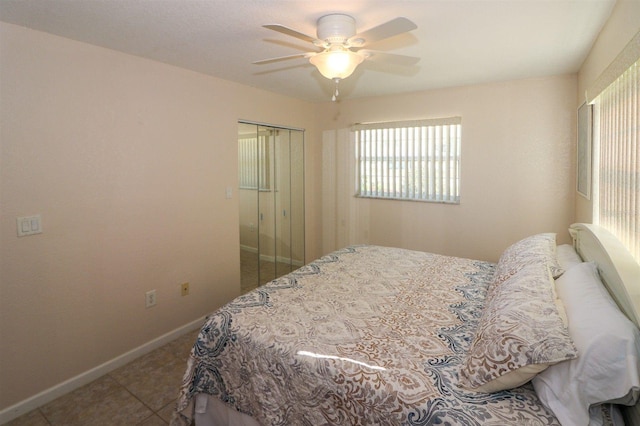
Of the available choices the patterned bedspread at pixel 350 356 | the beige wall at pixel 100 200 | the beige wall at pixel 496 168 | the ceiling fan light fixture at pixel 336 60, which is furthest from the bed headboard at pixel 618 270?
the beige wall at pixel 100 200

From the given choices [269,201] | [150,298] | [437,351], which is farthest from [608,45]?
[150,298]

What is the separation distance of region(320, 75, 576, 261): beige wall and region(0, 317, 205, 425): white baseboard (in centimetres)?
264

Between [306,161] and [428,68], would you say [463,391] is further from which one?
[306,161]

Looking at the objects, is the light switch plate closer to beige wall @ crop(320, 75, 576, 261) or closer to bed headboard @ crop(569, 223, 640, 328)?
bed headboard @ crop(569, 223, 640, 328)

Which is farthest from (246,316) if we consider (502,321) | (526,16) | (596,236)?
(526,16)

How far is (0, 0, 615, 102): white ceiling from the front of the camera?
188 cm

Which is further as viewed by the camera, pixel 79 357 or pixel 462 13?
pixel 79 357

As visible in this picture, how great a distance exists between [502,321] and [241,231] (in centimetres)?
290

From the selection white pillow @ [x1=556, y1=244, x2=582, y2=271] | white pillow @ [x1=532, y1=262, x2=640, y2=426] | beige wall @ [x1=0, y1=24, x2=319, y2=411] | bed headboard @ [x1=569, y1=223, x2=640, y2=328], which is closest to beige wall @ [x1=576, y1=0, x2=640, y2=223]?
white pillow @ [x1=556, y1=244, x2=582, y2=271]

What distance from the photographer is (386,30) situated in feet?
5.49

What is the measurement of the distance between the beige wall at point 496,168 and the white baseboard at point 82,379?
2.64 meters

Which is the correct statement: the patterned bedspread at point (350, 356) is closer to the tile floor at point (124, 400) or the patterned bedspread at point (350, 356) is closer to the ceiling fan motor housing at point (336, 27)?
the tile floor at point (124, 400)

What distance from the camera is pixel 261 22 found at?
208 centimetres

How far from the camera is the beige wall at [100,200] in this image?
2119mm
